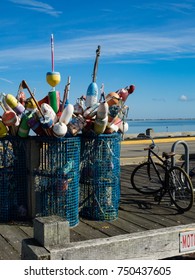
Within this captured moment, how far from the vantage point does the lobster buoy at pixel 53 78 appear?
5195mm

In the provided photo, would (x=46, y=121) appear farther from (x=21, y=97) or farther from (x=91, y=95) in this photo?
(x=21, y=97)

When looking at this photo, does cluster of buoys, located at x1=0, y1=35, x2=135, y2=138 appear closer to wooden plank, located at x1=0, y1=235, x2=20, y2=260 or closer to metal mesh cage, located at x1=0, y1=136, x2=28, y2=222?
metal mesh cage, located at x1=0, y1=136, x2=28, y2=222

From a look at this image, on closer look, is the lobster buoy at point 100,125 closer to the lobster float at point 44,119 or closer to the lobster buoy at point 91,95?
the lobster buoy at point 91,95

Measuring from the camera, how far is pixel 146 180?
869 centimetres

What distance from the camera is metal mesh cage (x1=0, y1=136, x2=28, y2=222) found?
5.52 meters

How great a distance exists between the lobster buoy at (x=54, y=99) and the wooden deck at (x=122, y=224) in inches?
61.5

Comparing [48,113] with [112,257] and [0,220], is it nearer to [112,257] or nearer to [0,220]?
[0,220]

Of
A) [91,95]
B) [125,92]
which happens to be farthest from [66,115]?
[125,92]

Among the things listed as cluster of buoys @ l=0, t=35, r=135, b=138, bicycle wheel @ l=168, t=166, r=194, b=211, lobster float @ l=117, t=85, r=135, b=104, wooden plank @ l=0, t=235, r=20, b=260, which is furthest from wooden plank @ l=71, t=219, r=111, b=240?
lobster float @ l=117, t=85, r=135, b=104

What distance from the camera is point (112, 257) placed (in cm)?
365

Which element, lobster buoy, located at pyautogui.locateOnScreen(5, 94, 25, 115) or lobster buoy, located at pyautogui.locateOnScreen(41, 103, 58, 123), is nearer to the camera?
lobster buoy, located at pyautogui.locateOnScreen(41, 103, 58, 123)

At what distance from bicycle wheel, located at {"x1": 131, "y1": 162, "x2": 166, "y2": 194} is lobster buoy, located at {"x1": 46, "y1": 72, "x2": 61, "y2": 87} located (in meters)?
2.36
